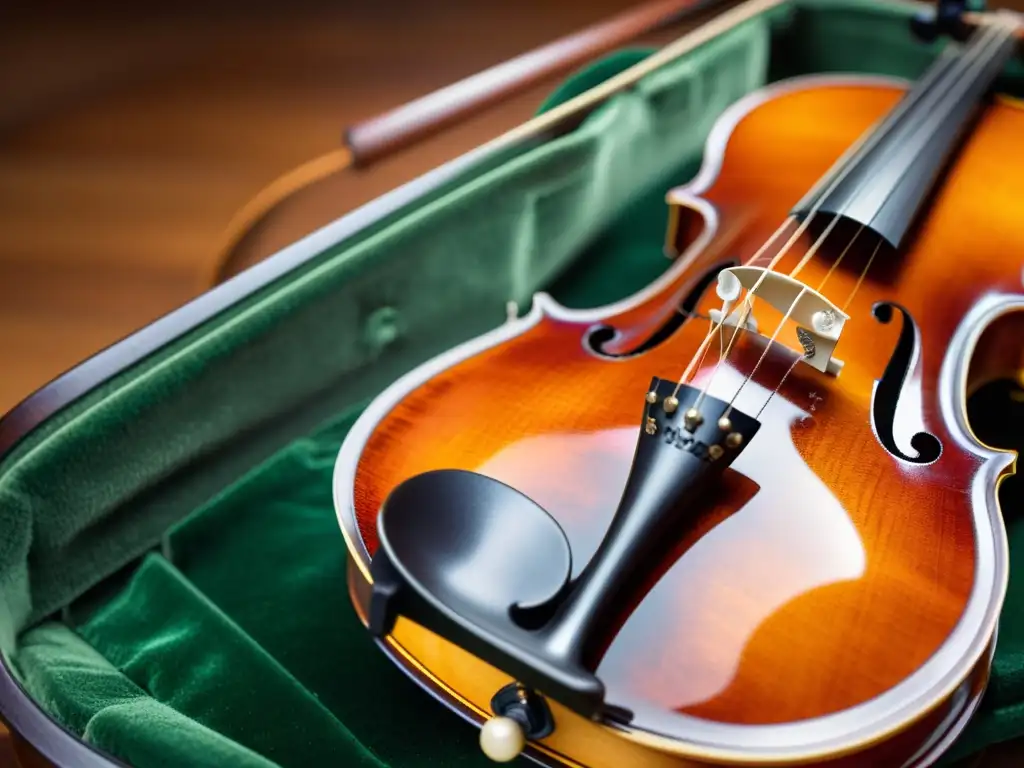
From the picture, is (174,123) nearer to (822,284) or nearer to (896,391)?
(822,284)

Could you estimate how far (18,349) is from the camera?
1548mm

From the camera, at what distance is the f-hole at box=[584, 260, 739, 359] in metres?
0.82

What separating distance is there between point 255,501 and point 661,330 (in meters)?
0.46

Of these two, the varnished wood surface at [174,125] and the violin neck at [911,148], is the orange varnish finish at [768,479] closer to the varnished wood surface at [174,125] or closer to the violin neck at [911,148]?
the violin neck at [911,148]

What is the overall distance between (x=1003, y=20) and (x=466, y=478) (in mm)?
1154

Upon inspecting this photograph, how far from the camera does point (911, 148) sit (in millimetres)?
1005

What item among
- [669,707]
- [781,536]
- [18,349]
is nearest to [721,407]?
[781,536]

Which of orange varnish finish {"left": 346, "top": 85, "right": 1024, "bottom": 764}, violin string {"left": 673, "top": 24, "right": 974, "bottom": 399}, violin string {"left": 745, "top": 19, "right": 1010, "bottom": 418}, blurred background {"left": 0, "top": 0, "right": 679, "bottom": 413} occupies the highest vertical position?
violin string {"left": 673, "top": 24, "right": 974, "bottom": 399}

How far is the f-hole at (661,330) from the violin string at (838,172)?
5cm

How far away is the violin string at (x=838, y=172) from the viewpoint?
0.75 m

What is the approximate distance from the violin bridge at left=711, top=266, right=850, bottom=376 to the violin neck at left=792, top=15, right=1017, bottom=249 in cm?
20

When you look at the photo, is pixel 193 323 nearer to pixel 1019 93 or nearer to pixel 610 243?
pixel 610 243

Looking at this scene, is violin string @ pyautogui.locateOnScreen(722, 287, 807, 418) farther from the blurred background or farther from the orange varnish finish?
the blurred background

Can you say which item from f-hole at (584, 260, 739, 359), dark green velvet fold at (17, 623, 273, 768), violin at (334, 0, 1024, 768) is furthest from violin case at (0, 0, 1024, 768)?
f-hole at (584, 260, 739, 359)
